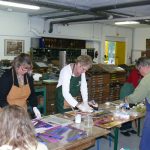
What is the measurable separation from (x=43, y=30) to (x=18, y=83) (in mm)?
5202

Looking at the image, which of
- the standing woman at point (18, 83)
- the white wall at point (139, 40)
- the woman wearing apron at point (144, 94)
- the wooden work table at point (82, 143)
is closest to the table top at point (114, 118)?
the wooden work table at point (82, 143)

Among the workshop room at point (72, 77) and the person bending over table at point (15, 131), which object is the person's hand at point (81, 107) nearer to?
the workshop room at point (72, 77)

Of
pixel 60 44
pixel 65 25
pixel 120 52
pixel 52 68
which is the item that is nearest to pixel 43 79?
pixel 52 68

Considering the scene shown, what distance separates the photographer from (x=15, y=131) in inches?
63.9

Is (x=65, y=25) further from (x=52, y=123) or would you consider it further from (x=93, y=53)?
(x=52, y=123)

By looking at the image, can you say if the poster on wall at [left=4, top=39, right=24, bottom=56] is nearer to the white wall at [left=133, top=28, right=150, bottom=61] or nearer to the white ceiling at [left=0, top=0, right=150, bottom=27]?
the white ceiling at [left=0, top=0, right=150, bottom=27]

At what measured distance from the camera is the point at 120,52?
36.0ft

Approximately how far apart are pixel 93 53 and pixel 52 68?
103 inches

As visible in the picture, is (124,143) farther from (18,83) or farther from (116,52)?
(116,52)

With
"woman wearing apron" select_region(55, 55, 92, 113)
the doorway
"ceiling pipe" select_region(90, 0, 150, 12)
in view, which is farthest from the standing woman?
the doorway

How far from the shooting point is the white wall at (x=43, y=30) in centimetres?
735

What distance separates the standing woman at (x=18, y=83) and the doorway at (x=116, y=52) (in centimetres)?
754

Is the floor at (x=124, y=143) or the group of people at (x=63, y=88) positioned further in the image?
the floor at (x=124, y=143)

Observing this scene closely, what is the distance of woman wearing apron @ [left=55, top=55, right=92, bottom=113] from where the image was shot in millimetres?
3535
